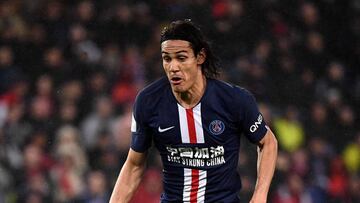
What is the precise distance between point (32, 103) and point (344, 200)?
3583mm

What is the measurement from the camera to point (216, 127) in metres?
4.79

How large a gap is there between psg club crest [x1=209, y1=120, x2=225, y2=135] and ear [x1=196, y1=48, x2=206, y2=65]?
13.1 inches

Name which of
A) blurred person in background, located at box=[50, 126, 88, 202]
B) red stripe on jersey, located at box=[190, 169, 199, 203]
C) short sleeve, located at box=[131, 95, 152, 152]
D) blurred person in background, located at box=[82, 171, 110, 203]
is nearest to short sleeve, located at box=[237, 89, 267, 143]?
red stripe on jersey, located at box=[190, 169, 199, 203]

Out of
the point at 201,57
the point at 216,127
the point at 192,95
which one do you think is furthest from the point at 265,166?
the point at 201,57

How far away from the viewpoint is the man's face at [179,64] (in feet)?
15.3

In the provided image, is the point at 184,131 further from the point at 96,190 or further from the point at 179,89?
the point at 96,190

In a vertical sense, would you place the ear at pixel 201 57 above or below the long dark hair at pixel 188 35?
below

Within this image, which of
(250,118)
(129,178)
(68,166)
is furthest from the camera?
(68,166)

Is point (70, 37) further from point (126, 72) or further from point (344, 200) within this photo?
→ point (344, 200)

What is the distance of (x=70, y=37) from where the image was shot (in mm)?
10688

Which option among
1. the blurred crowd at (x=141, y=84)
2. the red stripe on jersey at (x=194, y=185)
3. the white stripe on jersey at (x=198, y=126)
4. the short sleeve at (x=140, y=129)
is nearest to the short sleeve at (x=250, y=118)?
the white stripe on jersey at (x=198, y=126)

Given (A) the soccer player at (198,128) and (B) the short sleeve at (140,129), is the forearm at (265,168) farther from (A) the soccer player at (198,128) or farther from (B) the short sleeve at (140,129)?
(B) the short sleeve at (140,129)

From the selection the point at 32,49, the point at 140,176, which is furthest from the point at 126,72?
the point at 140,176

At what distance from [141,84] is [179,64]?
5.53m
